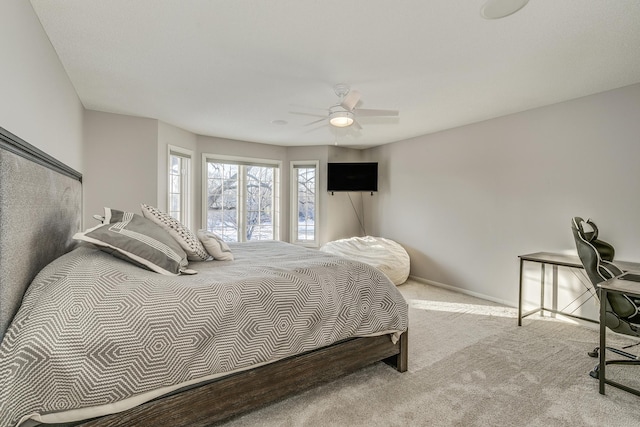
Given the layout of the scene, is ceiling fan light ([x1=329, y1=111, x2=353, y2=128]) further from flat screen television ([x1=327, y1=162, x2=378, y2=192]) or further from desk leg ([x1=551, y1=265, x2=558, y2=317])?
desk leg ([x1=551, y1=265, x2=558, y2=317])

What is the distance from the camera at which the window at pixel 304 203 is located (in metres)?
5.86

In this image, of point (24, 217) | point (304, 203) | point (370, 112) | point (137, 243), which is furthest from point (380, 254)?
point (24, 217)

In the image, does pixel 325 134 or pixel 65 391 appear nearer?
pixel 65 391

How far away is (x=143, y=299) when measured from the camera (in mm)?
1386

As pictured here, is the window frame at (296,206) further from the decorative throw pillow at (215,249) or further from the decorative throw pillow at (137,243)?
the decorative throw pillow at (137,243)

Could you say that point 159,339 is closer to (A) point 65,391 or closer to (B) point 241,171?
(A) point 65,391

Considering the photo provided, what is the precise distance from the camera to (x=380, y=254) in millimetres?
4727

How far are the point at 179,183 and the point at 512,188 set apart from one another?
467 centimetres

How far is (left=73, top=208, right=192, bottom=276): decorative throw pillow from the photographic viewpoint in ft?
5.42

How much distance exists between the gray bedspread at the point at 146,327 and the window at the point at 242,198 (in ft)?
11.2

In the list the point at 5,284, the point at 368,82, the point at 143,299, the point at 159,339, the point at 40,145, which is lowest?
the point at 159,339

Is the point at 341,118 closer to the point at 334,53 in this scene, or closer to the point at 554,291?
the point at 334,53

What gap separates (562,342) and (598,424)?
49.0 inches

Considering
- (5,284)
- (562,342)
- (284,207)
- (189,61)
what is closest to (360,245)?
(284,207)
